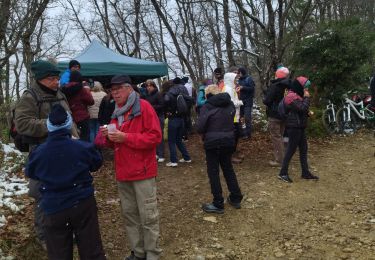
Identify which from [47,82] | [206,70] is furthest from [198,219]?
[206,70]

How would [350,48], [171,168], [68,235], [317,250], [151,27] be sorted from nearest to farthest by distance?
[68,235] < [317,250] < [171,168] < [350,48] < [151,27]

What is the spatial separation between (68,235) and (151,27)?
29.2 m

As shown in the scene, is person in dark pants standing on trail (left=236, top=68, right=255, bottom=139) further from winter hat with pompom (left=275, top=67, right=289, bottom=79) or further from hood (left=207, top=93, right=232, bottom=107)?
hood (left=207, top=93, right=232, bottom=107)

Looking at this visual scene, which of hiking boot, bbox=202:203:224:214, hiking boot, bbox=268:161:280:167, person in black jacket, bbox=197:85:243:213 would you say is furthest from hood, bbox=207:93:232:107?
hiking boot, bbox=268:161:280:167

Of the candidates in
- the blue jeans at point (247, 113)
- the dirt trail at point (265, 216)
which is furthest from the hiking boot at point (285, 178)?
the blue jeans at point (247, 113)

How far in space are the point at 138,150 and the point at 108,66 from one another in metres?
7.46

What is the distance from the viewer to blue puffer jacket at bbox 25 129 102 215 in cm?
309

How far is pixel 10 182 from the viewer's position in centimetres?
690

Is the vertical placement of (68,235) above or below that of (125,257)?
above

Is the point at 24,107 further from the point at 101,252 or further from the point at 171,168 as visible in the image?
the point at 171,168

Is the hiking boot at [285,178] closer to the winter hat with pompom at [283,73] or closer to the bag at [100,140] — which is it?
the winter hat with pompom at [283,73]

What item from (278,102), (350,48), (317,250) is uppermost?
(350,48)

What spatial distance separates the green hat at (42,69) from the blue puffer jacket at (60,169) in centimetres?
90

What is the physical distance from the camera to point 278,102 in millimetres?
6812
